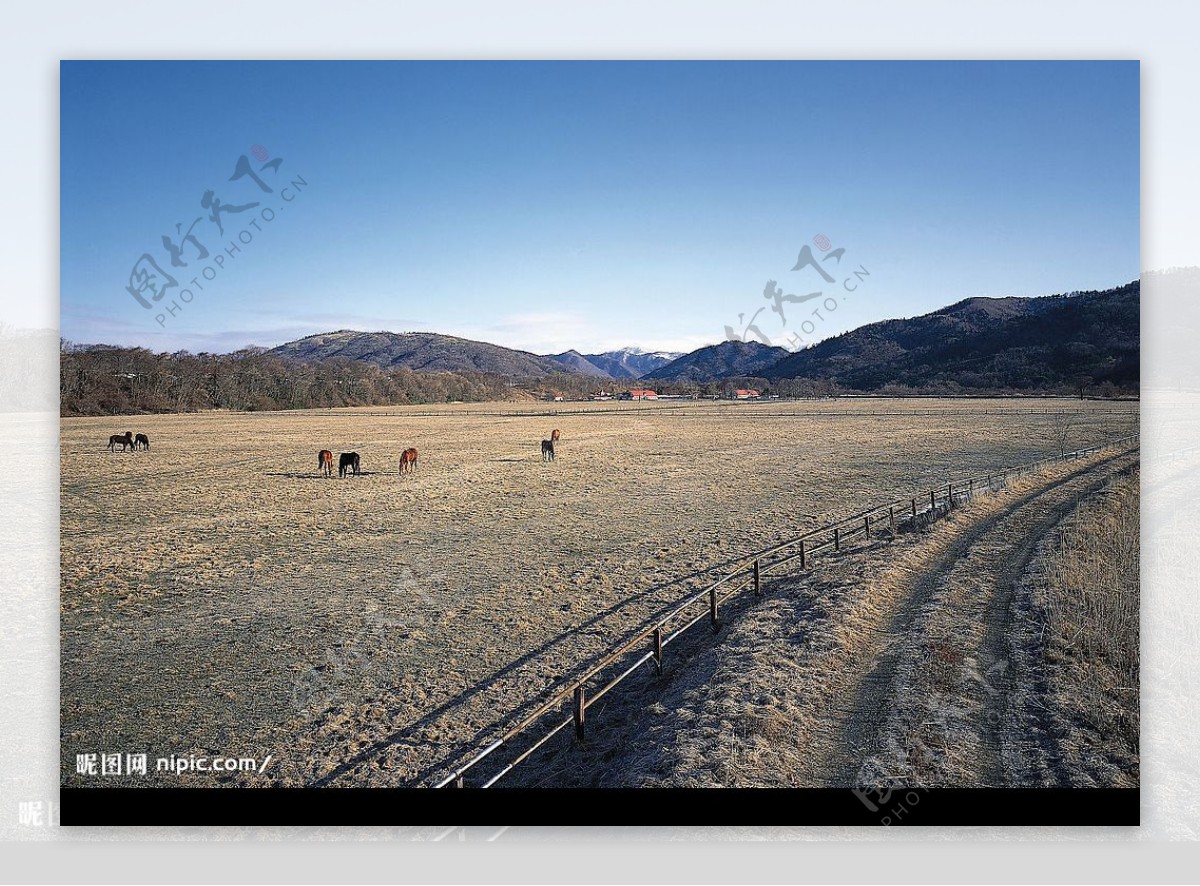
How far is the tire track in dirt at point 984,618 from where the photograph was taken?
15.4ft

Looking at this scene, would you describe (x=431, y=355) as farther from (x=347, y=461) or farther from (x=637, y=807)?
(x=637, y=807)

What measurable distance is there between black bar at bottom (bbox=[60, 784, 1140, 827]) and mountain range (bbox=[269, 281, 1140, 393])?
162 inches

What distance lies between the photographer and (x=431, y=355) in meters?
32.5

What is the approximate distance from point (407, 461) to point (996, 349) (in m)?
17.5

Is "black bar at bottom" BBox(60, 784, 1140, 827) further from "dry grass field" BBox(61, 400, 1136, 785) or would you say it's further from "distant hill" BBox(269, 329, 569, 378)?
"distant hill" BBox(269, 329, 569, 378)

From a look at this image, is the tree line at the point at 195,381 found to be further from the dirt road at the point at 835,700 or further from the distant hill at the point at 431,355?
the dirt road at the point at 835,700

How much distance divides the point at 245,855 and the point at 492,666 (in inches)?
111

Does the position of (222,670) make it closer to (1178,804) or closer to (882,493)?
(1178,804)

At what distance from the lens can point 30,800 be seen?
5.07 meters

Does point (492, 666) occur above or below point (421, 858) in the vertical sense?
above

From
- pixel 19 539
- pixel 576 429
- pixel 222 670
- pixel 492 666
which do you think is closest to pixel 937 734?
pixel 492 666

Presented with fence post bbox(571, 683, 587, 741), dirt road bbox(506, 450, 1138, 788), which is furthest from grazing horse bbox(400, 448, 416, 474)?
fence post bbox(571, 683, 587, 741)

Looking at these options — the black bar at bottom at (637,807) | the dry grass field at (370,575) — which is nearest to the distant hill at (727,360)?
the dry grass field at (370,575)

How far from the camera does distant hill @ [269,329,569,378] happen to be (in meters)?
15.0
